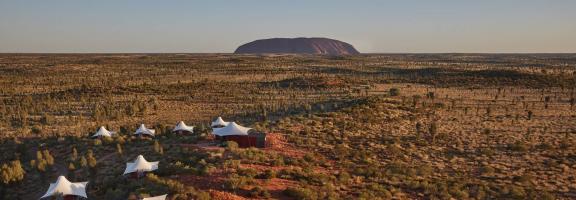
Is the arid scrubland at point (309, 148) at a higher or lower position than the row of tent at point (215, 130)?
lower

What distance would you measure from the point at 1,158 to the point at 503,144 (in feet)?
85.2

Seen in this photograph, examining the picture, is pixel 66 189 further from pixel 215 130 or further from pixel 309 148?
pixel 309 148

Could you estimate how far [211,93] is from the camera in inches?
2233

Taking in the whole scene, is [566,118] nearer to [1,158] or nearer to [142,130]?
[142,130]

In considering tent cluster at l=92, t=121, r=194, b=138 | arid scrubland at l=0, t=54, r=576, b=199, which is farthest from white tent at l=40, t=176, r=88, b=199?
tent cluster at l=92, t=121, r=194, b=138

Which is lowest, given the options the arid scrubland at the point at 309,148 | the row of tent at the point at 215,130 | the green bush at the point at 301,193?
the arid scrubland at the point at 309,148

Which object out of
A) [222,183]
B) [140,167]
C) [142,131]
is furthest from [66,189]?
[142,131]

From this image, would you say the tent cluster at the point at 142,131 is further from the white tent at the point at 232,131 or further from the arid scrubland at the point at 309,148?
the white tent at the point at 232,131

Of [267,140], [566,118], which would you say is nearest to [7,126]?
[267,140]

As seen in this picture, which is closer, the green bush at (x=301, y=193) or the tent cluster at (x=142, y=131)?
the green bush at (x=301, y=193)

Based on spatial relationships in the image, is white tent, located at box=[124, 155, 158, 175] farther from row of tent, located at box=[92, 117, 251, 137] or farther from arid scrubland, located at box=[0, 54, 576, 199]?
row of tent, located at box=[92, 117, 251, 137]

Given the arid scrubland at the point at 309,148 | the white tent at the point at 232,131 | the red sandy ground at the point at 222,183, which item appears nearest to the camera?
the red sandy ground at the point at 222,183

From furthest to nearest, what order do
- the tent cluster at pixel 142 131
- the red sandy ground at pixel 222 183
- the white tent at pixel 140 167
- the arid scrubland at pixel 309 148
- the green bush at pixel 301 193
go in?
the tent cluster at pixel 142 131, the white tent at pixel 140 167, the arid scrubland at pixel 309 148, the green bush at pixel 301 193, the red sandy ground at pixel 222 183

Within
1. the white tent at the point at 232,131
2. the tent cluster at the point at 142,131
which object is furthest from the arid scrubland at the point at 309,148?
the white tent at the point at 232,131
